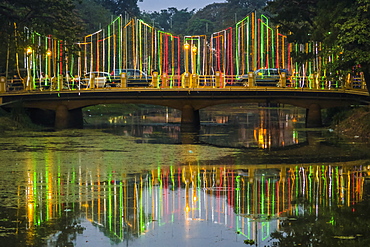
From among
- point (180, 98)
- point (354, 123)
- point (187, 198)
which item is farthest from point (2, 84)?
point (187, 198)

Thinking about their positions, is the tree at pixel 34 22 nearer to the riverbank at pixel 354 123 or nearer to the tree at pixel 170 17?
the riverbank at pixel 354 123

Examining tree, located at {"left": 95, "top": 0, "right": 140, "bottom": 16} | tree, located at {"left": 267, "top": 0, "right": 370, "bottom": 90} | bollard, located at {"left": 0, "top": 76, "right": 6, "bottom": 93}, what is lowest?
bollard, located at {"left": 0, "top": 76, "right": 6, "bottom": 93}

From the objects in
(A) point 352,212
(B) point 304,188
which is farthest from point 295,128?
(A) point 352,212

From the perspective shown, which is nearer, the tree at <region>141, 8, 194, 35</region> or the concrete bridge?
the concrete bridge

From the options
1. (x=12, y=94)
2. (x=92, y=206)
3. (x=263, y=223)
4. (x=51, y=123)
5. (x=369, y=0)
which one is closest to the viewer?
(x=263, y=223)

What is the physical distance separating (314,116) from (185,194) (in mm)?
26352

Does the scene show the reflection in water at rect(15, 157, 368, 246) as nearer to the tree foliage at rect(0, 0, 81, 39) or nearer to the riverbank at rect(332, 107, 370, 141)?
the riverbank at rect(332, 107, 370, 141)

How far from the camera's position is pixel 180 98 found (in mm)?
43719

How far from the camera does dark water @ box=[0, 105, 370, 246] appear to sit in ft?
43.0

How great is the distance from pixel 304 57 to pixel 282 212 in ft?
98.8

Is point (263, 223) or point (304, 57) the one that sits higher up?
point (304, 57)

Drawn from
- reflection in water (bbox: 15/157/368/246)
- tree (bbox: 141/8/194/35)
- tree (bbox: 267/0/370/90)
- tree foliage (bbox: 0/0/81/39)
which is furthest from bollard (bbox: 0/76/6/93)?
tree (bbox: 141/8/194/35)

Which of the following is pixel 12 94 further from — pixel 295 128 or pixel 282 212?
pixel 282 212

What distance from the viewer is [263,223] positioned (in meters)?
14.0
